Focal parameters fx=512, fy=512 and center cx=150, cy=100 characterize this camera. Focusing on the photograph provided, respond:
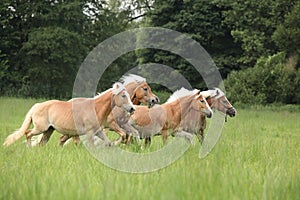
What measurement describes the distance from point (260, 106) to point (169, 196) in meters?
24.9

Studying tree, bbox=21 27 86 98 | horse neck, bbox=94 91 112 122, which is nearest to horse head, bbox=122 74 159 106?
horse neck, bbox=94 91 112 122

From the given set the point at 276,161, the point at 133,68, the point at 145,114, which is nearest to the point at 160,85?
the point at 133,68

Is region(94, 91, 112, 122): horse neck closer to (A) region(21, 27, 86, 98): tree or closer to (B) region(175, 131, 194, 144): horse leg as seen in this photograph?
(B) region(175, 131, 194, 144): horse leg

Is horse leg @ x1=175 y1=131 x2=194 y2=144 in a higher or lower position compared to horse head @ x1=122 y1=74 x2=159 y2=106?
lower

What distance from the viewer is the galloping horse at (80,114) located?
897cm

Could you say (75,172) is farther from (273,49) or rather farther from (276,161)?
(273,49)

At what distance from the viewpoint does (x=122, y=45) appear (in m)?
39.9

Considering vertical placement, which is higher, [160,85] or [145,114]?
[145,114]

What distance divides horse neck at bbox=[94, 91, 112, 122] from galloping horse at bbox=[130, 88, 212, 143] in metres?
1.35

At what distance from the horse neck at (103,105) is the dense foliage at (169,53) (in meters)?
21.7

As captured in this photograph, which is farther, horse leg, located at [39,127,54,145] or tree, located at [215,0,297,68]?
tree, located at [215,0,297,68]

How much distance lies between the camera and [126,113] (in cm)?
991

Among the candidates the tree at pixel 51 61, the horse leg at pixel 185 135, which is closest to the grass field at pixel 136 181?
the horse leg at pixel 185 135

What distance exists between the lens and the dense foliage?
31.0 meters
